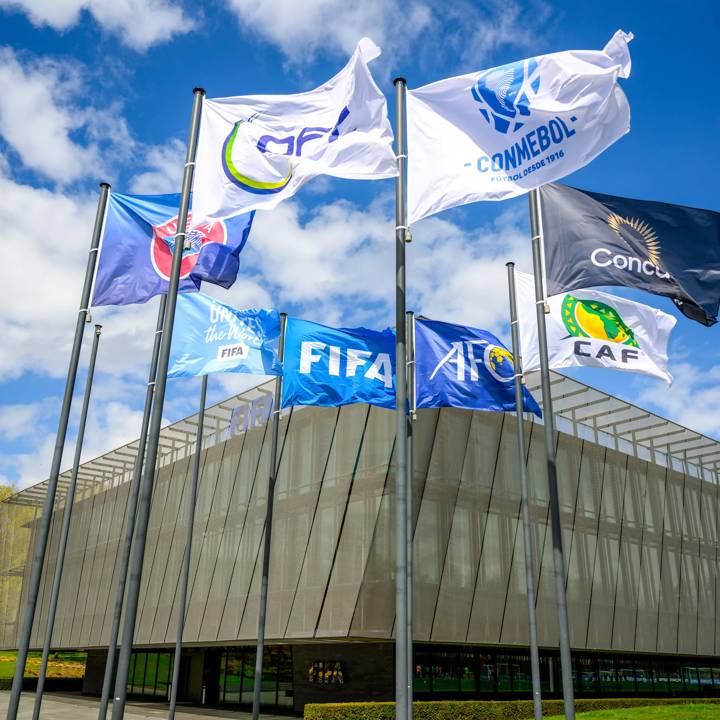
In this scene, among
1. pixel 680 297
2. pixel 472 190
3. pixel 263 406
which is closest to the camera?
pixel 472 190

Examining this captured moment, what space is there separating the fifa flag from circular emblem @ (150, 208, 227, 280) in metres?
6.85

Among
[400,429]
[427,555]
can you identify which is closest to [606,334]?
[400,429]

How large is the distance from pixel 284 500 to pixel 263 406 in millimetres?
4943

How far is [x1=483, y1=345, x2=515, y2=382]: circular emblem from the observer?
19859mm

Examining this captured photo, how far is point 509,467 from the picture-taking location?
3212cm

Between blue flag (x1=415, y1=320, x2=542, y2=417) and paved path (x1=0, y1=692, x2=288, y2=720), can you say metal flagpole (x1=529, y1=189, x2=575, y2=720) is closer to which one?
blue flag (x1=415, y1=320, x2=542, y2=417)

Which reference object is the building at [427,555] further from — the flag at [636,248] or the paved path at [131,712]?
the flag at [636,248]

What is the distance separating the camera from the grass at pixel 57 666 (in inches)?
2292

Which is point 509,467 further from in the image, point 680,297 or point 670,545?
point 680,297

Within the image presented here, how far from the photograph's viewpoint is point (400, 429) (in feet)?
35.4

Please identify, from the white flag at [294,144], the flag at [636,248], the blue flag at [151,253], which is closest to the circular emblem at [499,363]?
the flag at [636,248]

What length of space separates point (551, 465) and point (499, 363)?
269 inches

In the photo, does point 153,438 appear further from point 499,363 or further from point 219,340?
point 499,363

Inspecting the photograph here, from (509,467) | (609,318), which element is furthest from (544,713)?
(609,318)
